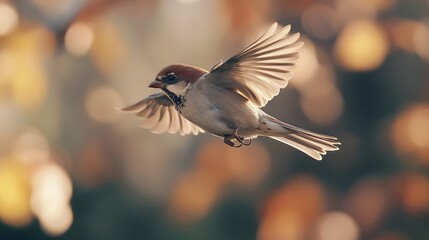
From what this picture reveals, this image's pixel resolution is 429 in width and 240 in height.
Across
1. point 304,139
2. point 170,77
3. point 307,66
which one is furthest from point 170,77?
point 307,66

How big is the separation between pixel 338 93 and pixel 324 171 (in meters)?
0.33

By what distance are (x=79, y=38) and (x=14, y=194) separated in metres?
0.68

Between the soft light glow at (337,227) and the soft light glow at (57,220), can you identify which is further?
the soft light glow at (337,227)

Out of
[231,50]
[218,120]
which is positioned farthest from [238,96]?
[231,50]

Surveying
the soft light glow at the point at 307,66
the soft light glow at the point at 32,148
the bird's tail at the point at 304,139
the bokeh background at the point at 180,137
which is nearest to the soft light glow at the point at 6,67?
the bokeh background at the point at 180,137

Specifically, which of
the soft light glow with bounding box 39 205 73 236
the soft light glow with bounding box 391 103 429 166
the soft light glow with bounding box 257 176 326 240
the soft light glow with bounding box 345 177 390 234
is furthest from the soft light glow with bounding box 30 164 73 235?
the soft light glow with bounding box 391 103 429 166

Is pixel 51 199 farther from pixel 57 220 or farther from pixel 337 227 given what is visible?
pixel 337 227

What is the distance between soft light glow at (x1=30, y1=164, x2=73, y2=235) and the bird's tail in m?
1.78

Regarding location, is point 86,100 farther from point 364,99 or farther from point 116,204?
point 364,99

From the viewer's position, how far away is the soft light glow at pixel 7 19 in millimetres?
3656

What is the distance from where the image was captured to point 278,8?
3.66m

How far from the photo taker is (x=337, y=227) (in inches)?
146

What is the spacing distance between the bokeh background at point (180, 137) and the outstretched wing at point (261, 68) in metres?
1.78

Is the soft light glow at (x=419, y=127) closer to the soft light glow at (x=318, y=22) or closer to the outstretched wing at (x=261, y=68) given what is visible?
the soft light glow at (x=318, y=22)
